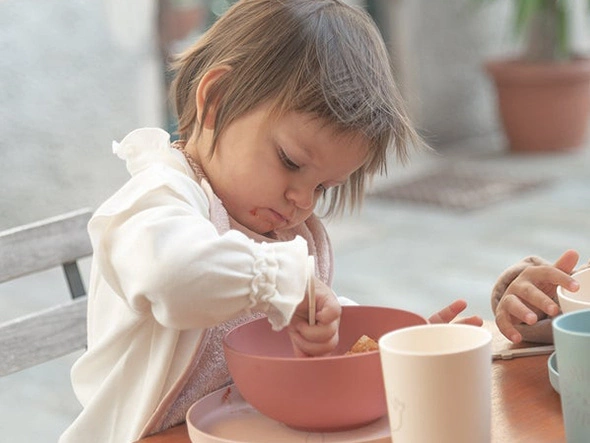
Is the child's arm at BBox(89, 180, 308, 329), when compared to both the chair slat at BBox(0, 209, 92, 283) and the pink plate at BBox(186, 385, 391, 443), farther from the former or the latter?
the chair slat at BBox(0, 209, 92, 283)

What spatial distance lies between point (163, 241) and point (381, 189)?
4.04 meters

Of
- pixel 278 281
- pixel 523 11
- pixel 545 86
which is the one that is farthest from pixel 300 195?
pixel 545 86

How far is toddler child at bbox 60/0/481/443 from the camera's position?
1165 mm

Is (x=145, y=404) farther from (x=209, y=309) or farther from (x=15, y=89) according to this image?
(x=15, y=89)

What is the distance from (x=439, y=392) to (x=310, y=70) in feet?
1.63

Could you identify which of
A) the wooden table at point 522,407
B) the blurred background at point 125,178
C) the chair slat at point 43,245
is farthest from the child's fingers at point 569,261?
the blurred background at point 125,178

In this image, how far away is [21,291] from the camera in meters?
3.80

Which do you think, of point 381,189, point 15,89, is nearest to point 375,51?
point 15,89

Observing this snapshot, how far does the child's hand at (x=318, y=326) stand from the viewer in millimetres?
1095

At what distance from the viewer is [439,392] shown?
886 millimetres

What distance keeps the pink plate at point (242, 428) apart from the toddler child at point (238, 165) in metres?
0.06

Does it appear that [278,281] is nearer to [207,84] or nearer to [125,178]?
[207,84]

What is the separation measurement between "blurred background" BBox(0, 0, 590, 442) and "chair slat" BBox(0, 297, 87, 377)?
1.28 m

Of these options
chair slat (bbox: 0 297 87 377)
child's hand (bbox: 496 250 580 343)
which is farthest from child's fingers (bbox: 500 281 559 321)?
chair slat (bbox: 0 297 87 377)
